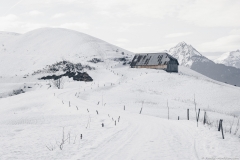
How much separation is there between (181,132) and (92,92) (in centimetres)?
2755

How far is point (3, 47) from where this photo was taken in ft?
346

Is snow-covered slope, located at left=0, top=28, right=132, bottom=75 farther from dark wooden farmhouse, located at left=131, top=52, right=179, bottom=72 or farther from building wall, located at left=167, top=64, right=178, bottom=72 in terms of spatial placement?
building wall, located at left=167, top=64, right=178, bottom=72

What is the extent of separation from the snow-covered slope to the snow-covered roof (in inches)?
639

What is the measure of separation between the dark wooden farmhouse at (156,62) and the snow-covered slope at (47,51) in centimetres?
1678

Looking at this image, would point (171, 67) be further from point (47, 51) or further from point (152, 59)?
point (47, 51)

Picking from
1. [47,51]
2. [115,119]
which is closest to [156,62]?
[47,51]

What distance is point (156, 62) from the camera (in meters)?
72.0

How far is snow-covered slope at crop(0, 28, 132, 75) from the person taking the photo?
7900 cm

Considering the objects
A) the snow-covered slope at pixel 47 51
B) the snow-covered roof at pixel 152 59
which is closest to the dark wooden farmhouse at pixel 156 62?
the snow-covered roof at pixel 152 59

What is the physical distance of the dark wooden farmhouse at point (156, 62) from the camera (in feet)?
232

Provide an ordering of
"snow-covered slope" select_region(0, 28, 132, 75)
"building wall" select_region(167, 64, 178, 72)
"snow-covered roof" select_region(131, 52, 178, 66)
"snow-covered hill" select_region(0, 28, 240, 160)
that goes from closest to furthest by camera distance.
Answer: "snow-covered hill" select_region(0, 28, 240, 160) < "building wall" select_region(167, 64, 178, 72) < "snow-covered roof" select_region(131, 52, 178, 66) < "snow-covered slope" select_region(0, 28, 132, 75)

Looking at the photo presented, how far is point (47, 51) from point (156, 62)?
5067 cm

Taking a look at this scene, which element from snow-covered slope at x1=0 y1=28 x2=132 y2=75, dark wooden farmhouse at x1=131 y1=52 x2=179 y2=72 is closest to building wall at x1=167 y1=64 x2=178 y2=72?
dark wooden farmhouse at x1=131 y1=52 x2=179 y2=72

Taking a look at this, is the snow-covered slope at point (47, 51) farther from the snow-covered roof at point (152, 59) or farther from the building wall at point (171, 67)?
the building wall at point (171, 67)
